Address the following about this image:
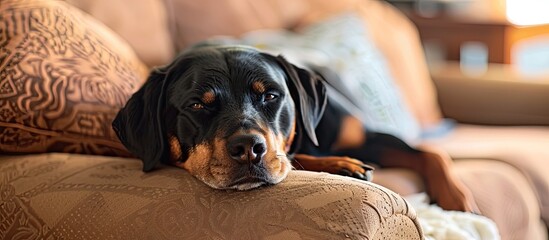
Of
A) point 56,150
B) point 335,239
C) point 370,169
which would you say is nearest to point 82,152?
point 56,150

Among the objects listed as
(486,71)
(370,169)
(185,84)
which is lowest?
(486,71)

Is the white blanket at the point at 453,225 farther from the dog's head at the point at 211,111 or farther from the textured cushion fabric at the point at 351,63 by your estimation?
the textured cushion fabric at the point at 351,63

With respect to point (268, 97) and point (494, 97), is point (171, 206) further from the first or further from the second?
point (494, 97)

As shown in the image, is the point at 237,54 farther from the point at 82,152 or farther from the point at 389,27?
the point at 389,27

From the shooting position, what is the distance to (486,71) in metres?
3.56

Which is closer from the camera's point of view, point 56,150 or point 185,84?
point 185,84

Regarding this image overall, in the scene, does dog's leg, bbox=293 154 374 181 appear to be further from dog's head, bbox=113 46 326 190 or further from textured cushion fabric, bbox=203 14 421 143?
textured cushion fabric, bbox=203 14 421 143

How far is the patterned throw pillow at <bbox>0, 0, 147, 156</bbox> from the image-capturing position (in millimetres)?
1801

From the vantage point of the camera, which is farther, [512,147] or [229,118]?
[512,147]

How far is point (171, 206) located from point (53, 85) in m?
0.51

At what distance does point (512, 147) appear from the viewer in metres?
2.71

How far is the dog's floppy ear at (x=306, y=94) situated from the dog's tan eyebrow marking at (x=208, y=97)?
0.24m

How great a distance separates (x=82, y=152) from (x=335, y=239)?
810 mm

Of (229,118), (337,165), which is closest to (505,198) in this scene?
(337,165)
